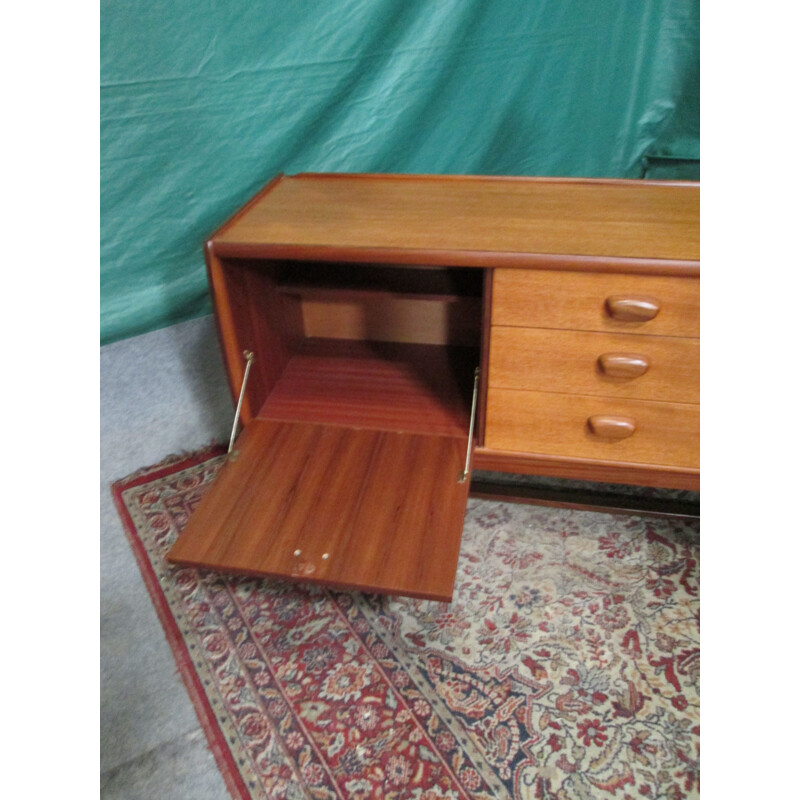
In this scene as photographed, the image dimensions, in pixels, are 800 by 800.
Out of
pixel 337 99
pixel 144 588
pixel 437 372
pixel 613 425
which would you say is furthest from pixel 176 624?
pixel 337 99

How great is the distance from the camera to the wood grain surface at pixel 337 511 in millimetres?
891

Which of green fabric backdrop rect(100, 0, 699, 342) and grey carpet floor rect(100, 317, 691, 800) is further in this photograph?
green fabric backdrop rect(100, 0, 699, 342)

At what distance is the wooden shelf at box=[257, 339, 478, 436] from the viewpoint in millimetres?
1206

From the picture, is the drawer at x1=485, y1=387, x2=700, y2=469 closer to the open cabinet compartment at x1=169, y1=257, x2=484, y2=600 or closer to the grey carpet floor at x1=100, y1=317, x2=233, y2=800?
the open cabinet compartment at x1=169, y1=257, x2=484, y2=600

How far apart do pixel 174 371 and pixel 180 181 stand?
1.60 ft

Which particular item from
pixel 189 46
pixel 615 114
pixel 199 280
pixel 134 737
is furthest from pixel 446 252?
pixel 615 114

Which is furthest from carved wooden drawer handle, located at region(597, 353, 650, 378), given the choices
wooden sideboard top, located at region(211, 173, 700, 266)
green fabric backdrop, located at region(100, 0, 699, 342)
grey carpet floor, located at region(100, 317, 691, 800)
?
green fabric backdrop, located at region(100, 0, 699, 342)

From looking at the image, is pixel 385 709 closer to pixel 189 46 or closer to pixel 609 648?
pixel 609 648

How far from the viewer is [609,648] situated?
1.02 m

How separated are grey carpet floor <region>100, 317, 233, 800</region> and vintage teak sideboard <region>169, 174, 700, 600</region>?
25 centimetres

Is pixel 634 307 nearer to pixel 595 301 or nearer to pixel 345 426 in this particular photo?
pixel 595 301

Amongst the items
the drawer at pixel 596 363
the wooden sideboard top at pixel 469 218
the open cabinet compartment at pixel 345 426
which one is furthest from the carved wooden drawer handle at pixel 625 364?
the open cabinet compartment at pixel 345 426

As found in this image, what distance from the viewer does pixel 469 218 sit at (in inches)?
42.9

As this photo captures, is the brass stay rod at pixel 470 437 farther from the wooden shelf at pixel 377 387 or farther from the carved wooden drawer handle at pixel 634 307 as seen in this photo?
the carved wooden drawer handle at pixel 634 307
